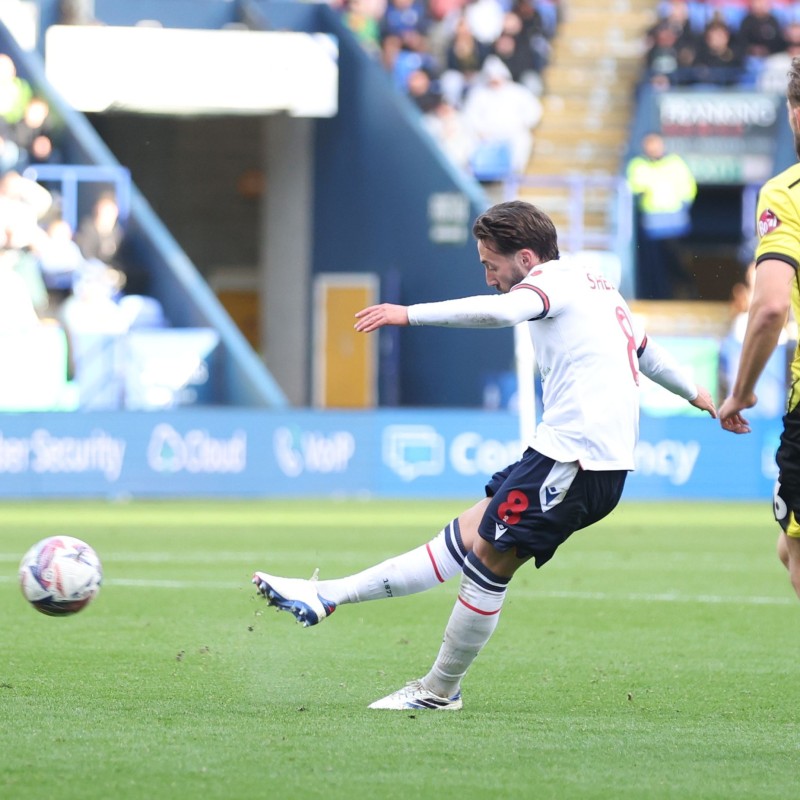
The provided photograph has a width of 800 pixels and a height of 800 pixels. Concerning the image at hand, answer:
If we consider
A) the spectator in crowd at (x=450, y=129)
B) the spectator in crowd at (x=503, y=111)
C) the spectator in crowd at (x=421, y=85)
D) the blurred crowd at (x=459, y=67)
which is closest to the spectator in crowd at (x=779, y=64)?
the spectator in crowd at (x=503, y=111)

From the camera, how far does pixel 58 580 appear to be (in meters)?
6.30

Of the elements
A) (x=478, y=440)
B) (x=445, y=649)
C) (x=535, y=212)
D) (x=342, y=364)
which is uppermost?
Result: (x=535, y=212)

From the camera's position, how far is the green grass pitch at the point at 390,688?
4633 millimetres

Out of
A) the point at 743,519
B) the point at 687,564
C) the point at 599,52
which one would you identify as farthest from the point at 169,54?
the point at 687,564

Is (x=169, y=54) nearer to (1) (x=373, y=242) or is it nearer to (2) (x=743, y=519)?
(1) (x=373, y=242)

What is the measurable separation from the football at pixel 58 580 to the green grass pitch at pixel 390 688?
0.29m

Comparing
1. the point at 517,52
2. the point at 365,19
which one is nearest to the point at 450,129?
the point at 517,52

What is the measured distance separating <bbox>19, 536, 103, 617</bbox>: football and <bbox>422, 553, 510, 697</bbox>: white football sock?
4.81 ft

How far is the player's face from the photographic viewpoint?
5680 millimetres

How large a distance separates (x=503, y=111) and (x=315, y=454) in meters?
8.22

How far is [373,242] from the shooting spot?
25594 mm

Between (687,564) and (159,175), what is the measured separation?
18.7 metres

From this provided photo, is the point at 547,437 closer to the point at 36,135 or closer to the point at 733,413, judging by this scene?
the point at 733,413

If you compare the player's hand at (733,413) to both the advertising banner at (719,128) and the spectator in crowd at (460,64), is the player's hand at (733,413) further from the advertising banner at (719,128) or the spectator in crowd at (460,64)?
the advertising banner at (719,128)
